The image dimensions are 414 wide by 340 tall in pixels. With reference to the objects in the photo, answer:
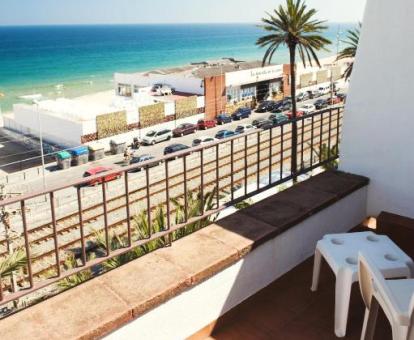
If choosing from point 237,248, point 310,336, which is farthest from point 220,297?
point 310,336

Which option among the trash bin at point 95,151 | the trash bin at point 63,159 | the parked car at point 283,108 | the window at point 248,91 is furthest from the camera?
the window at point 248,91

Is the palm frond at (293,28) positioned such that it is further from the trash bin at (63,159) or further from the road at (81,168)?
the trash bin at (63,159)

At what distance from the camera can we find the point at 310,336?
118 inches

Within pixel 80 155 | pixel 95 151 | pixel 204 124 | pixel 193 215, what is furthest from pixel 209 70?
pixel 193 215

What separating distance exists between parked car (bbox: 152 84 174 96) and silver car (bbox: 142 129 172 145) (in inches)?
363

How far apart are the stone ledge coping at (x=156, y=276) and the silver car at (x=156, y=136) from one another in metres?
37.1

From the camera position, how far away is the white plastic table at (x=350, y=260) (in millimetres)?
2881

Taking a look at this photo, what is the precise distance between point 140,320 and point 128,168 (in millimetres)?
961

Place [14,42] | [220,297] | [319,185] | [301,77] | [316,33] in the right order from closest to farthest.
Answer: [220,297] < [319,185] < [316,33] < [301,77] < [14,42]

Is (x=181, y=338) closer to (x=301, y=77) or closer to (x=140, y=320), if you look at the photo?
(x=140, y=320)

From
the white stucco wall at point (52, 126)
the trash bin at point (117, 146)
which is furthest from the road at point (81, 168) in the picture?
the white stucco wall at point (52, 126)

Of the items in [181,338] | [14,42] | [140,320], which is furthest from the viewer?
[14,42]

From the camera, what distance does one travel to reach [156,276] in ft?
9.36

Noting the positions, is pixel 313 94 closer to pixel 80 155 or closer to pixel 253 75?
pixel 253 75
